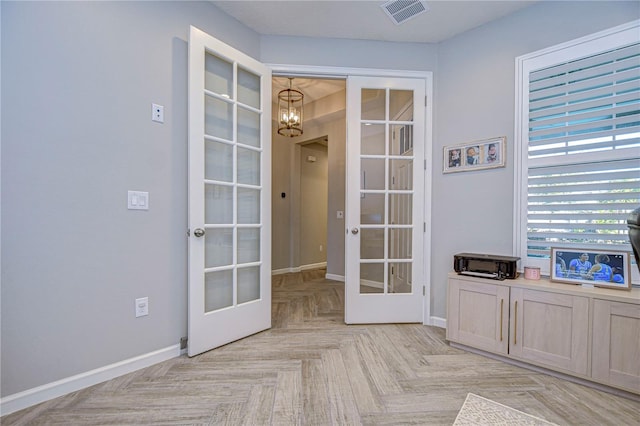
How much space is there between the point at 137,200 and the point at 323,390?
1.65 metres

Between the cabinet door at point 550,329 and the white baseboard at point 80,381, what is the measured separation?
2.38 meters

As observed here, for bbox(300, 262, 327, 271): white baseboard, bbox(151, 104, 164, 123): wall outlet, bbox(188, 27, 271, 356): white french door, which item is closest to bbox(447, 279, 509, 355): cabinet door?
bbox(188, 27, 271, 356): white french door

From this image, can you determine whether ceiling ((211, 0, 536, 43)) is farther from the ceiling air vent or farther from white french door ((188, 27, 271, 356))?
white french door ((188, 27, 271, 356))

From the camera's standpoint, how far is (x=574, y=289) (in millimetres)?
1840

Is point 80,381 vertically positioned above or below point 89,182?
below

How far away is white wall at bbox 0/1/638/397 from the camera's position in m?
1.53

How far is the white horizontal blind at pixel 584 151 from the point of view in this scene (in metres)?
1.93

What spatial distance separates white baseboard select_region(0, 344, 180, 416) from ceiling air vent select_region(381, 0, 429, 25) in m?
2.99

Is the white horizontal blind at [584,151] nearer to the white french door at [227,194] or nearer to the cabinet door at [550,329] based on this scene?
the cabinet door at [550,329]

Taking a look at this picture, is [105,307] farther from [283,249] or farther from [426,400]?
[283,249]

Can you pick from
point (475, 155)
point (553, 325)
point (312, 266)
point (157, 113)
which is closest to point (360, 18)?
point (475, 155)

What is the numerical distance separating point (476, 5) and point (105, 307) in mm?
3345

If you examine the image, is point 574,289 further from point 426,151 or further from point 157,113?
point 157,113

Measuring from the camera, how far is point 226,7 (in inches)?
93.0
